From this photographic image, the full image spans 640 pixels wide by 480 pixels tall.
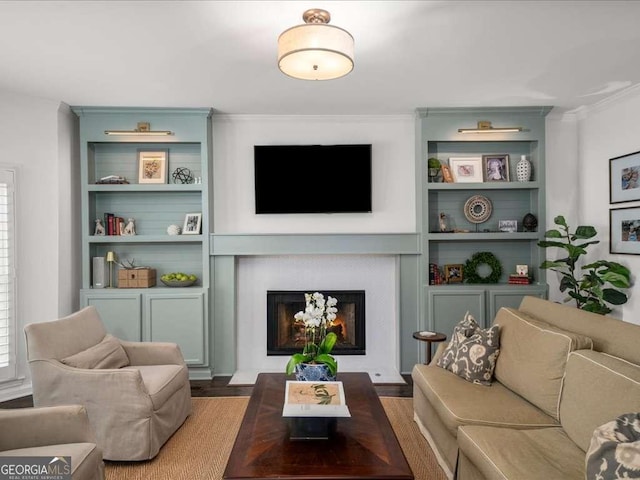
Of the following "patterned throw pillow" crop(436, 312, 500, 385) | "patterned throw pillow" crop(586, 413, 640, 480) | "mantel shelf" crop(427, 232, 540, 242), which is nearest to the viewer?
"patterned throw pillow" crop(586, 413, 640, 480)

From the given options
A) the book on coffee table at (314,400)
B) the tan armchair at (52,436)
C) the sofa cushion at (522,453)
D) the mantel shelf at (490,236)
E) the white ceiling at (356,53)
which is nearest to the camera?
the sofa cushion at (522,453)

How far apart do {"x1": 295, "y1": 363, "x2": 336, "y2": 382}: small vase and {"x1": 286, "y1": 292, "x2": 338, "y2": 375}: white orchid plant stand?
0.03 meters

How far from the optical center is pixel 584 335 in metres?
2.38

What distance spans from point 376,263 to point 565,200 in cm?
209

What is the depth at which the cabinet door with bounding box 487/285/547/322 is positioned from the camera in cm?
424

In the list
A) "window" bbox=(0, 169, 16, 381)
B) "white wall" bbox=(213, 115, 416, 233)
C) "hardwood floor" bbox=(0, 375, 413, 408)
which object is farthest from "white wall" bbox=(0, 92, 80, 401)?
"white wall" bbox=(213, 115, 416, 233)

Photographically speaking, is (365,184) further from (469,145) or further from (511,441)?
(511,441)

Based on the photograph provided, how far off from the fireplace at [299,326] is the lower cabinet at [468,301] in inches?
28.9

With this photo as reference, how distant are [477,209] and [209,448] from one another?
335 centimetres

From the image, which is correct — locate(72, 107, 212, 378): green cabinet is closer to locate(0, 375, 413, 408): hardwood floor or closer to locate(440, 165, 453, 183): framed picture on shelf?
locate(0, 375, 413, 408): hardwood floor

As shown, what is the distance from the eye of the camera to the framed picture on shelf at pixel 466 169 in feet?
14.5

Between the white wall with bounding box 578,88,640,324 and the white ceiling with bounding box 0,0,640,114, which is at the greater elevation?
the white ceiling with bounding box 0,0,640,114

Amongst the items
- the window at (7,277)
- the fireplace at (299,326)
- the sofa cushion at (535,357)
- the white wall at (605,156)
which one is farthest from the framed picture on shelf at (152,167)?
the white wall at (605,156)

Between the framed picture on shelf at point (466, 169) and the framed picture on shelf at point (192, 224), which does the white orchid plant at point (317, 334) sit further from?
the framed picture on shelf at point (466, 169)
